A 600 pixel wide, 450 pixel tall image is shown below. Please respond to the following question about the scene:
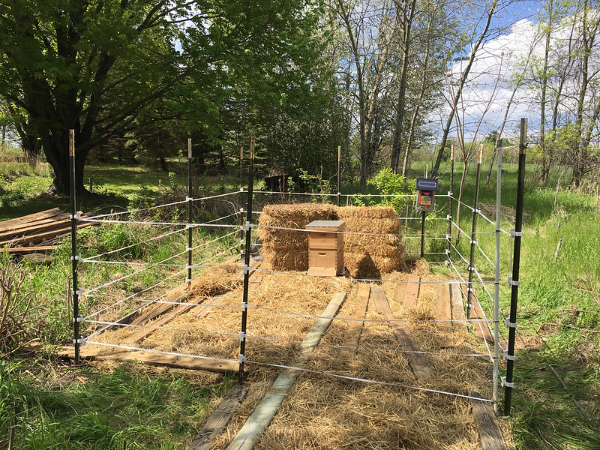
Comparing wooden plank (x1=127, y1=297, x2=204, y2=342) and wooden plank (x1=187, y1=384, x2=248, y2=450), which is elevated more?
wooden plank (x1=127, y1=297, x2=204, y2=342)

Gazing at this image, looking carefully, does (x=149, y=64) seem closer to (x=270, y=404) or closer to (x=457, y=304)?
(x=457, y=304)

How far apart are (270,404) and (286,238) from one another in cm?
445

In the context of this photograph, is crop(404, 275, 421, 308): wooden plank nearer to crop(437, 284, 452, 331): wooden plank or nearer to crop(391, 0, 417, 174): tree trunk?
crop(437, 284, 452, 331): wooden plank

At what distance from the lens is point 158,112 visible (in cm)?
1427

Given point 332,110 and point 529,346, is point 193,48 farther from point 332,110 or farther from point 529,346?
point 529,346

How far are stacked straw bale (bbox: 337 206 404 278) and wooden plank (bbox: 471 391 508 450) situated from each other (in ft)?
13.3

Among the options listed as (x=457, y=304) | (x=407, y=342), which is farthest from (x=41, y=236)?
(x=457, y=304)

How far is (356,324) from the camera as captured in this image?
4875 millimetres

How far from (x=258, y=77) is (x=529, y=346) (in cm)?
1008

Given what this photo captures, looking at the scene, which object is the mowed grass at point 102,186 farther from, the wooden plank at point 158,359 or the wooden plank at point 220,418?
the wooden plank at point 220,418

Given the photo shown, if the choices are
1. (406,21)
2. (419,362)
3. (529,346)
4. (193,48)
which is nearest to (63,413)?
(419,362)

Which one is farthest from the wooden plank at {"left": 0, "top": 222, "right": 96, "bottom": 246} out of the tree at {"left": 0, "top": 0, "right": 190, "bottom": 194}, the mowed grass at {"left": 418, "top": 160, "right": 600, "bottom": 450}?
the mowed grass at {"left": 418, "top": 160, "right": 600, "bottom": 450}

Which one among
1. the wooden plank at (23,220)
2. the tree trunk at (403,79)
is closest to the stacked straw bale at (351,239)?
the wooden plank at (23,220)

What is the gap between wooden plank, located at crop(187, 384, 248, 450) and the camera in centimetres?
282
